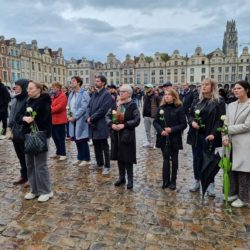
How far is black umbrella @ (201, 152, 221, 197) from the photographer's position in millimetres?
4321

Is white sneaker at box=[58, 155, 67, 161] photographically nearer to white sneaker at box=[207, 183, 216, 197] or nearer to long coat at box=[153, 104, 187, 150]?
long coat at box=[153, 104, 187, 150]

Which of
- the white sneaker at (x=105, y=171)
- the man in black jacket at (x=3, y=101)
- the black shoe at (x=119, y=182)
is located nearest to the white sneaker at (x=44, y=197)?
the black shoe at (x=119, y=182)

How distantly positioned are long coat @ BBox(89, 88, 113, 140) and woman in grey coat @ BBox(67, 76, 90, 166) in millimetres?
417

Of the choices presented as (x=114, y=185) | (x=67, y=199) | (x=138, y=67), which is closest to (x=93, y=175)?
(x=114, y=185)

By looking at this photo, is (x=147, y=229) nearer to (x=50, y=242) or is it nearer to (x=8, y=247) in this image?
(x=50, y=242)

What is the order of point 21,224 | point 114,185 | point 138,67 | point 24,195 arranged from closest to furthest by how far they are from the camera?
point 21,224, point 24,195, point 114,185, point 138,67

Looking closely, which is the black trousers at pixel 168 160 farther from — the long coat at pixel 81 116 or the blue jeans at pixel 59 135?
the blue jeans at pixel 59 135

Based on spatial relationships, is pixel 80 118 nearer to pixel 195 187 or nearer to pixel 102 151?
pixel 102 151

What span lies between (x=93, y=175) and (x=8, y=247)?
2.75m

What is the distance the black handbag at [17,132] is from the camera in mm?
4741

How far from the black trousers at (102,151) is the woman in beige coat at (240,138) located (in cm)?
264

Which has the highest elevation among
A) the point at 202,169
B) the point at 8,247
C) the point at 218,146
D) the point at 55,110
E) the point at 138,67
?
the point at 138,67

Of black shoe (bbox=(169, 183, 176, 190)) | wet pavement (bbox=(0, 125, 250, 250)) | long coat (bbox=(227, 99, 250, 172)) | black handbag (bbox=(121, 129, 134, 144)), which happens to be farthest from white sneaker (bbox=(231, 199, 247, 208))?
black handbag (bbox=(121, 129, 134, 144))

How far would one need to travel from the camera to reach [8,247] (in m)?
3.26
